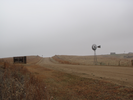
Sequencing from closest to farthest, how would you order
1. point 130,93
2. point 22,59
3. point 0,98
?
1. point 0,98
2. point 130,93
3. point 22,59

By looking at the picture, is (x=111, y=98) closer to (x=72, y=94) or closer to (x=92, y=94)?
(x=92, y=94)

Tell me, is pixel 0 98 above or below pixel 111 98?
above

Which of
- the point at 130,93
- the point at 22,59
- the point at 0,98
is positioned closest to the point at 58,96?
the point at 0,98

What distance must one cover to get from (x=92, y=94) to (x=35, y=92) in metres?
3.85

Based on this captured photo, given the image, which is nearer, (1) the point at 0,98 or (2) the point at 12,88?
(1) the point at 0,98

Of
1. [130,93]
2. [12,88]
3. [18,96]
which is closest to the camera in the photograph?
[18,96]

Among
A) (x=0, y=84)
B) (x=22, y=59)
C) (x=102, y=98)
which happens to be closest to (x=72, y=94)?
(x=102, y=98)

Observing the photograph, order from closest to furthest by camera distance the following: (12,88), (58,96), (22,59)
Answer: (12,88)
(58,96)
(22,59)

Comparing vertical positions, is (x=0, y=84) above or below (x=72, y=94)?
above

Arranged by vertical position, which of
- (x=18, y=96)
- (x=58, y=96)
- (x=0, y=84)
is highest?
(x=0, y=84)

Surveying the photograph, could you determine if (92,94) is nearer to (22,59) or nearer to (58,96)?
(58,96)

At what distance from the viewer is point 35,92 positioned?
4.34m

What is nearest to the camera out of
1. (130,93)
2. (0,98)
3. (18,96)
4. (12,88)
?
(0,98)

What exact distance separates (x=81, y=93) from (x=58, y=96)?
1.53 metres
